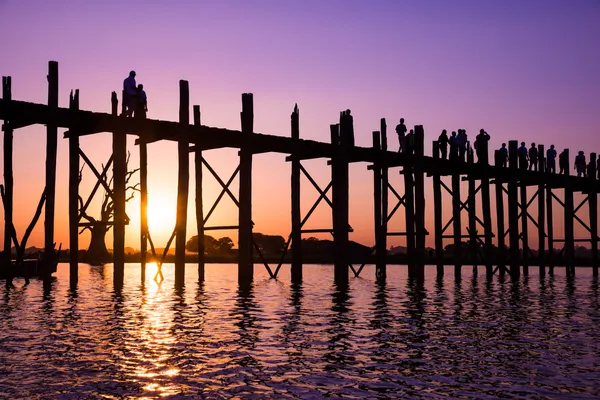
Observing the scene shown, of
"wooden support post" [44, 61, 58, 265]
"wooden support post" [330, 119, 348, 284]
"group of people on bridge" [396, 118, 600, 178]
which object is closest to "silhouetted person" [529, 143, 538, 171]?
"group of people on bridge" [396, 118, 600, 178]

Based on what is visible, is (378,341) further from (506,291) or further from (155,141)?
(506,291)

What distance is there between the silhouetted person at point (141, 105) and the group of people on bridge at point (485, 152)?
10402 mm

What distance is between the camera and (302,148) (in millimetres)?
23344

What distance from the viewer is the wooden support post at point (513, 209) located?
28.9 metres

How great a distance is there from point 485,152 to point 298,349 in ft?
66.1

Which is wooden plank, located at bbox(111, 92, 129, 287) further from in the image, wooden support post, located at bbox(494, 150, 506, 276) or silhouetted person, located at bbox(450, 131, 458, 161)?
wooden support post, located at bbox(494, 150, 506, 276)

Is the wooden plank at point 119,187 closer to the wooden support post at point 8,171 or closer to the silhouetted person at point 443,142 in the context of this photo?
the wooden support post at point 8,171

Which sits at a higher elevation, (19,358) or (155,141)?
(155,141)

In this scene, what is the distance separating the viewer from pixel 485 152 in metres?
29.1

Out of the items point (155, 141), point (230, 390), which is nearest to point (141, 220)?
point (155, 141)

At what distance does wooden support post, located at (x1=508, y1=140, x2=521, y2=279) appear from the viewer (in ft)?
94.7

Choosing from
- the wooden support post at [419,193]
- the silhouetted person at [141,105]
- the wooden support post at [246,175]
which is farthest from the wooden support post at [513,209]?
the silhouetted person at [141,105]

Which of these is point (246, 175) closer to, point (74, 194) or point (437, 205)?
point (74, 194)

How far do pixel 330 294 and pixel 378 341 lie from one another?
10.7m
